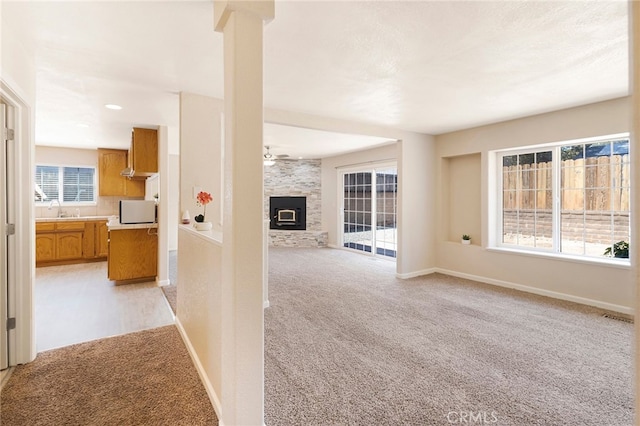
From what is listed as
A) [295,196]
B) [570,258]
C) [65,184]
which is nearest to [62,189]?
[65,184]

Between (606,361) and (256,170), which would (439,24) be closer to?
(256,170)

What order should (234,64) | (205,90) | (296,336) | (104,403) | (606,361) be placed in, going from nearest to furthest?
(234,64)
(104,403)
(606,361)
(296,336)
(205,90)

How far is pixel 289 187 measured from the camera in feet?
28.7

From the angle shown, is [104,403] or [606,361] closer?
[104,403]

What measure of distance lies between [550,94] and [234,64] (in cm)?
341

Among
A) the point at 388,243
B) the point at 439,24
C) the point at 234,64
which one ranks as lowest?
the point at 388,243

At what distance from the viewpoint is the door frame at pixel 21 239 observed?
241 cm

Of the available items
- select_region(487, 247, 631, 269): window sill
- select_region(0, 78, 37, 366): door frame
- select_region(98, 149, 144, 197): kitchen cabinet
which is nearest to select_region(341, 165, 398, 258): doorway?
select_region(487, 247, 631, 269): window sill

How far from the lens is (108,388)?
7.24 feet

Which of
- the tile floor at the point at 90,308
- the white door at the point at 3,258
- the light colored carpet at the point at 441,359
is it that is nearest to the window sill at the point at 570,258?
the light colored carpet at the point at 441,359

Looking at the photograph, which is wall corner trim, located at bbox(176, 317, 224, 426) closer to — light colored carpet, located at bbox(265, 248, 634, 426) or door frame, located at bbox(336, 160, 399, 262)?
light colored carpet, located at bbox(265, 248, 634, 426)

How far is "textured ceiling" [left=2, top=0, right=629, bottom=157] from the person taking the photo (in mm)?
1980

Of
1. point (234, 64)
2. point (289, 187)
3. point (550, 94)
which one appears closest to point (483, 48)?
point (550, 94)

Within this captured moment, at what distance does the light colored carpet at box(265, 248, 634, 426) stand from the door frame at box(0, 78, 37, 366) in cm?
184
